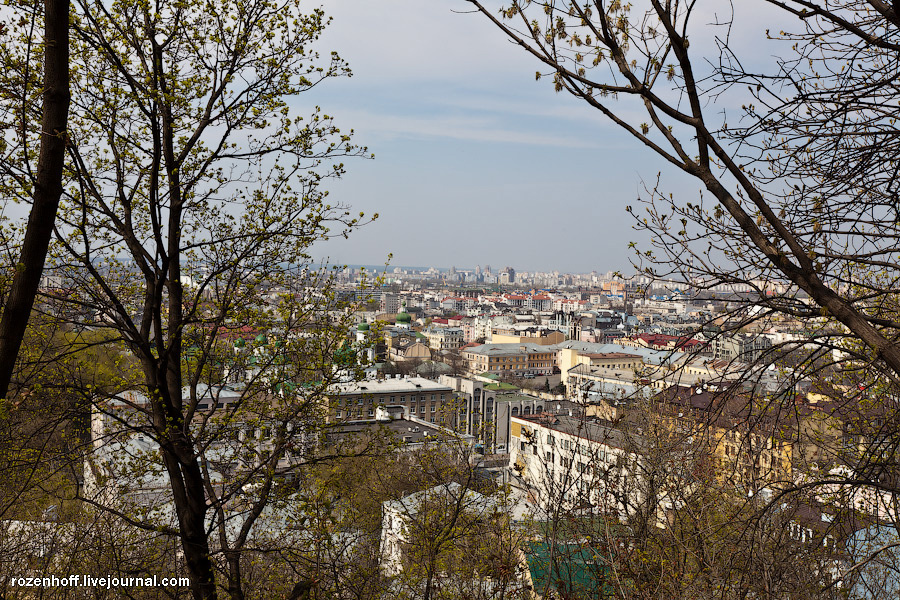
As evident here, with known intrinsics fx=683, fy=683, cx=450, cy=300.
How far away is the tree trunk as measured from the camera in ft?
6.95

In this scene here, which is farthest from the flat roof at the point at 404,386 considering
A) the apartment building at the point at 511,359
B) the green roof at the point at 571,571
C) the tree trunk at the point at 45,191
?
the tree trunk at the point at 45,191

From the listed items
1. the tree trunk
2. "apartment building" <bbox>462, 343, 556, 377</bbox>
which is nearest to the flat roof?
"apartment building" <bbox>462, 343, 556, 377</bbox>

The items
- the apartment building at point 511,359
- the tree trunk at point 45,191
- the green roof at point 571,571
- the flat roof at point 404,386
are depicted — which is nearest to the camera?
the tree trunk at point 45,191

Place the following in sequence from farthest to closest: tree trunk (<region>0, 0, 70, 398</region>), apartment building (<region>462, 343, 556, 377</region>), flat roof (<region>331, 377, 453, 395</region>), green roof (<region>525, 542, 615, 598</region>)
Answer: apartment building (<region>462, 343, 556, 377</region>) < flat roof (<region>331, 377, 453, 395</region>) < green roof (<region>525, 542, 615, 598</region>) < tree trunk (<region>0, 0, 70, 398</region>)

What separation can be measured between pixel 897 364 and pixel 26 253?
2.77 metres

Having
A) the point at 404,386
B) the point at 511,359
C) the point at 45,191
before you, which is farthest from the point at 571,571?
the point at 511,359

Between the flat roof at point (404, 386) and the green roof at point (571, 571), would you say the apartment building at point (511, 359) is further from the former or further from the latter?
the green roof at point (571, 571)

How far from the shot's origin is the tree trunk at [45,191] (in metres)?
2.12

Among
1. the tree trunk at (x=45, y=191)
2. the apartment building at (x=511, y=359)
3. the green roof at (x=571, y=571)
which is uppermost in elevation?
the tree trunk at (x=45, y=191)

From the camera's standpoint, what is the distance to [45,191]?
218cm

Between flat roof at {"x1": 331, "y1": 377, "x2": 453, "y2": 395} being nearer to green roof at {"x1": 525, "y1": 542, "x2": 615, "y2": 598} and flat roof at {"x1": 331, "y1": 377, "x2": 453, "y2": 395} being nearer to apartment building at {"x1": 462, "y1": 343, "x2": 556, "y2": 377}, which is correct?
apartment building at {"x1": 462, "y1": 343, "x2": 556, "y2": 377}

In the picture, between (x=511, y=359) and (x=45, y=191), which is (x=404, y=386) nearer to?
(x=511, y=359)

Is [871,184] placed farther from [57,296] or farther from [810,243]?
[57,296]

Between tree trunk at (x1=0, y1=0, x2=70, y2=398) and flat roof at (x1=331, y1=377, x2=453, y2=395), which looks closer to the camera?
tree trunk at (x1=0, y1=0, x2=70, y2=398)
